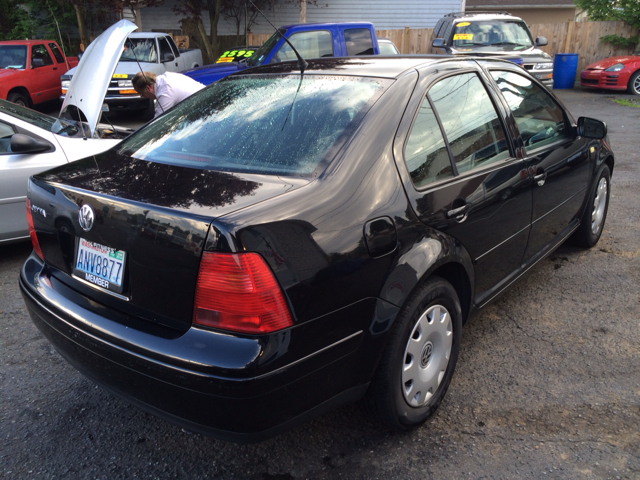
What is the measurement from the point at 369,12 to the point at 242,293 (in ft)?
70.0

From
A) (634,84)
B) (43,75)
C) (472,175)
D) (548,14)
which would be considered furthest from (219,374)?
(548,14)

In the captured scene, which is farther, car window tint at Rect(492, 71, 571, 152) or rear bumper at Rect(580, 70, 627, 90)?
rear bumper at Rect(580, 70, 627, 90)

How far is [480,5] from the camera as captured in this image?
1075 inches

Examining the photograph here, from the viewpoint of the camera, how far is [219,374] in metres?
1.88

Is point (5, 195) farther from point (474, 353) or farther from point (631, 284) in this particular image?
point (631, 284)

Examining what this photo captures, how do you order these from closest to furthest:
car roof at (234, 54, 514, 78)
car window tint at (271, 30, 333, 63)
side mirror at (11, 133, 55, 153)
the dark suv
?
1. car roof at (234, 54, 514, 78)
2. side mirror at (11, 133, 55, 153)
3. car window tint at (271, 30, 333, 63)
4. the dark suv

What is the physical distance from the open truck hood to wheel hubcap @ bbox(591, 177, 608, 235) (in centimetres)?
419

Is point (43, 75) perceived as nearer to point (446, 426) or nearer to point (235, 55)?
point (235, 55)

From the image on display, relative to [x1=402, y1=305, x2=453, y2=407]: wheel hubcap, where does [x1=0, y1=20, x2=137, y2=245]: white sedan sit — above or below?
above

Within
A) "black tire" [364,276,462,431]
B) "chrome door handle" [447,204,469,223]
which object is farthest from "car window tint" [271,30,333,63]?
"black tire" [364,276,462,431]

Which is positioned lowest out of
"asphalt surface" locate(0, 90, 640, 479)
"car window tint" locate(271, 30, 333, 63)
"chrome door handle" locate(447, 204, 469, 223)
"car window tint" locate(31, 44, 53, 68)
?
"asphalt surface" locate(0, 90, 640, 479)

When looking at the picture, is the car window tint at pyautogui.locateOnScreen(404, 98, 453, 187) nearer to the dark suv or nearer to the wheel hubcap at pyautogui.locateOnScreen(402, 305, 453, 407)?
the wheel hubcap at pyautogui.locateOnScreen(402, 305, 453, 407)

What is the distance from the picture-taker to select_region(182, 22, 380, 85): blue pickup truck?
9.58m

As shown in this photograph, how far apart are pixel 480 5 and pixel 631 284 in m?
26.6
